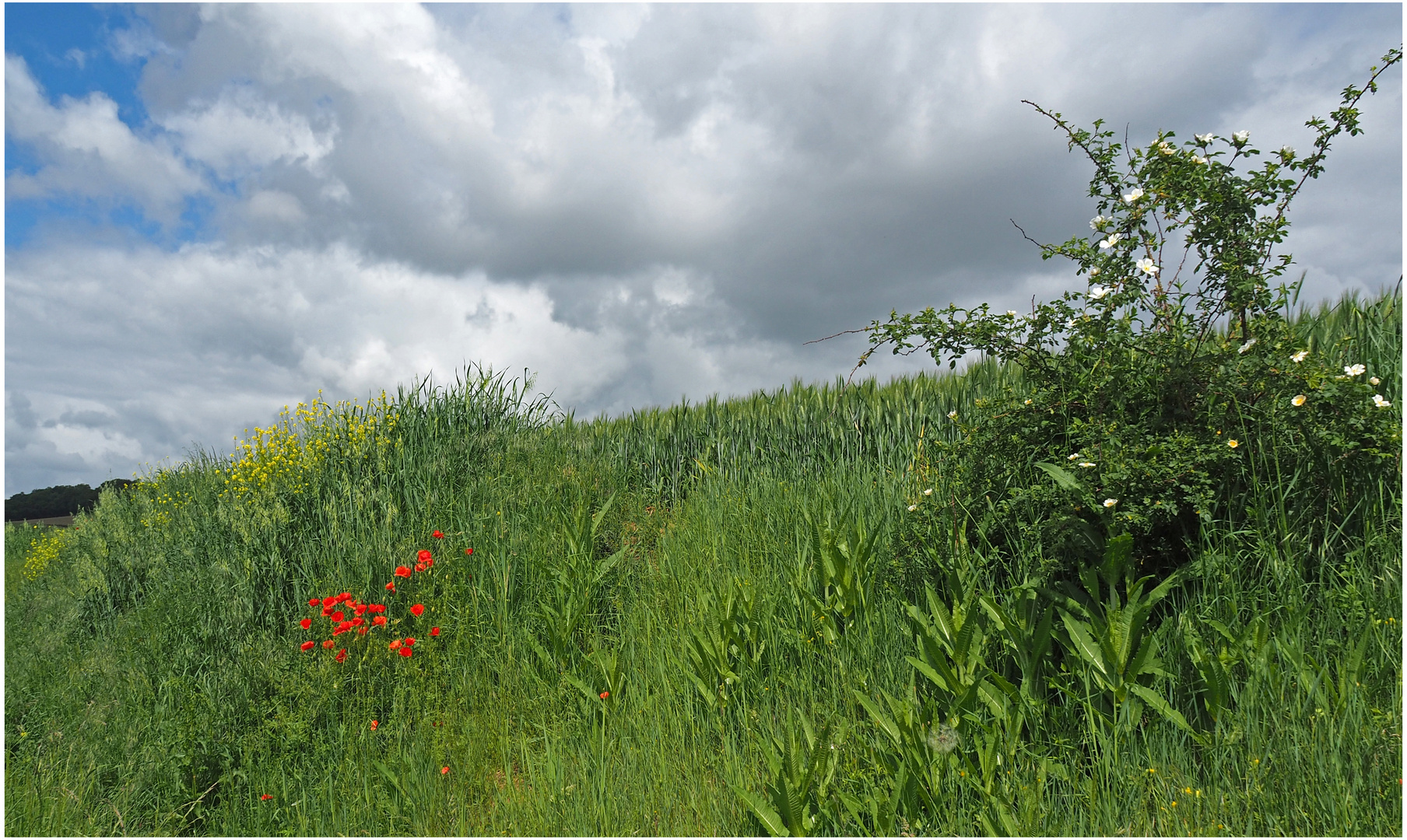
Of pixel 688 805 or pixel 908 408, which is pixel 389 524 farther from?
pixel 908 408

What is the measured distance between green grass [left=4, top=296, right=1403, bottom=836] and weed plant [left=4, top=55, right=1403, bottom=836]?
25 millimetres

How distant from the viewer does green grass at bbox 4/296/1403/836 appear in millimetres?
2762

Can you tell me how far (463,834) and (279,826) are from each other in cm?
152

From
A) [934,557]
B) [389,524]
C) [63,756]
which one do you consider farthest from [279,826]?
[934,557]

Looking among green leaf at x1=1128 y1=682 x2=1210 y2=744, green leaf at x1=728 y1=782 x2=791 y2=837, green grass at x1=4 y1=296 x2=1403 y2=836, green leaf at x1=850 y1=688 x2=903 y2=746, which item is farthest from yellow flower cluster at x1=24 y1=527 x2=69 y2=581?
green leaf at x1=1128 y1=682 x2=1210 y2=744

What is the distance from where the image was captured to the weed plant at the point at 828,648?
2.75 m

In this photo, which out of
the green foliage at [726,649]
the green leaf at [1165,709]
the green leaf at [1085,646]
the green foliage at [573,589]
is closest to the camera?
the green leaf at [1165,709]

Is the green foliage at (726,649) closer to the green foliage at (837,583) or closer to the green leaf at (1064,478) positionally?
the green foliage at (837,583)

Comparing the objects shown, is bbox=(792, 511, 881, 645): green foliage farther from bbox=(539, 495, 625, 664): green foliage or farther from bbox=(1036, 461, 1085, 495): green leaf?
bbox=(539, 495, 625, 664): green foliage

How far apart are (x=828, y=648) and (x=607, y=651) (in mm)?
1632

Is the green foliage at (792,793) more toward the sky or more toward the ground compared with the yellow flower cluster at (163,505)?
more toward the ground

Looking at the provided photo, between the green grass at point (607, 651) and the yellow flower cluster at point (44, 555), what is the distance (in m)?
5.48

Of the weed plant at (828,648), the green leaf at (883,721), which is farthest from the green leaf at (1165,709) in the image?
the green leaf at (883,721)

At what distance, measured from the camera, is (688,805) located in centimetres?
317
